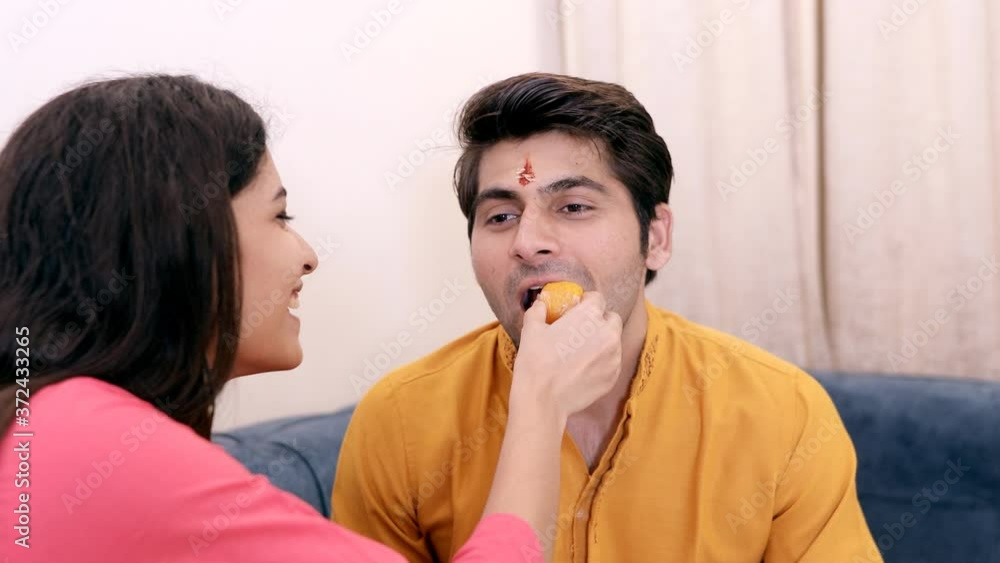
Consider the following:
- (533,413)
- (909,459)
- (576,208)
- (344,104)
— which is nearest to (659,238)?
(576,208)

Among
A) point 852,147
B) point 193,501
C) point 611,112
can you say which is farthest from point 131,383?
point 852,147

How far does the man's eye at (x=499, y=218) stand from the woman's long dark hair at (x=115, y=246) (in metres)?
0.55

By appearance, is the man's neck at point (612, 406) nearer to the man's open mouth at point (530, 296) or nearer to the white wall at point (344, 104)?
the man's open mouth at point (530, 296)

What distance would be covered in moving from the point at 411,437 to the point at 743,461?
0.52 metres

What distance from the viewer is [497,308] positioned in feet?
4.94

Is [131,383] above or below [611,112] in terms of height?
below

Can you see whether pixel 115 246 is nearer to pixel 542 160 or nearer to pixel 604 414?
pixel 542 160

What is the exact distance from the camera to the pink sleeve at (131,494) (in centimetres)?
88

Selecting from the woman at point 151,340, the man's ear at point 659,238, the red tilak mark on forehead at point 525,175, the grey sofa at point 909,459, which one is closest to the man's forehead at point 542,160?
the red tilak mark on forehead at point 525,175

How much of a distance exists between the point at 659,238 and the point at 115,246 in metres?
0.93

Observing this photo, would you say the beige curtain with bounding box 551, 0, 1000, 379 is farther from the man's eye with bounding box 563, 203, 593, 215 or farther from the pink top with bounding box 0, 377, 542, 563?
the pink top with bounding box 0, 377, 542, 563

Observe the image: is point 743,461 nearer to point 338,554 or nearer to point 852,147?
point 338,554

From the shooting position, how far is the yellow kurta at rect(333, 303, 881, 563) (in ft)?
4.68

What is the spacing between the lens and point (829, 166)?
202 cm
